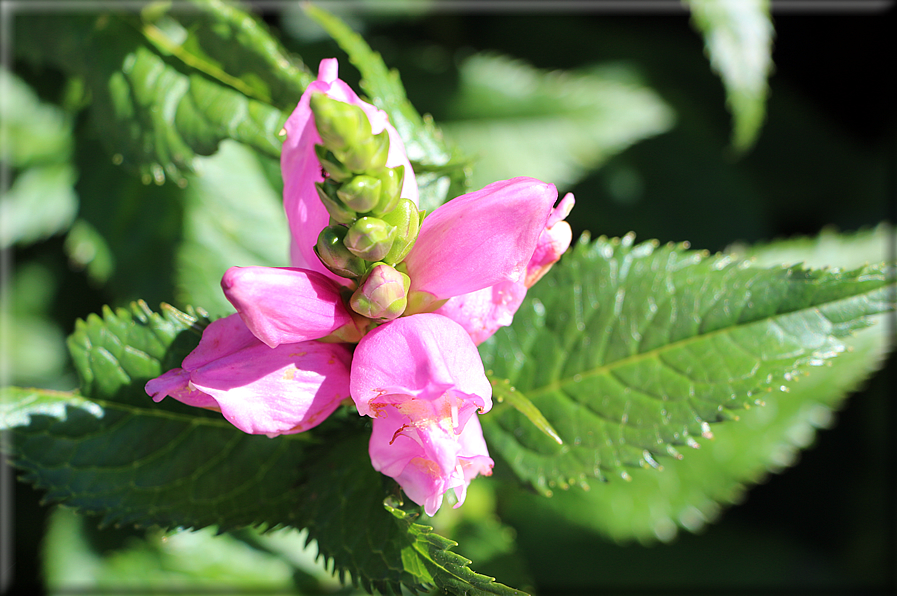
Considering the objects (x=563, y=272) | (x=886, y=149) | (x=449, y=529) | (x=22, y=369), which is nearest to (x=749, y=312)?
(x=563, y=272)

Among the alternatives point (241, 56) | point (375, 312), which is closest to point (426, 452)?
point (375, 312)

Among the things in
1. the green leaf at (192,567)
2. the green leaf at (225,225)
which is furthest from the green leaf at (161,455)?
the green leaf at (192,567)

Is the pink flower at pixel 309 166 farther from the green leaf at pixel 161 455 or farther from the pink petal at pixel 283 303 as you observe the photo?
the green leaf at pixel 161 455

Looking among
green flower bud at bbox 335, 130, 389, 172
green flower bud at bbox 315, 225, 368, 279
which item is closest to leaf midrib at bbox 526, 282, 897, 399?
green flower bud at bbox 315, 225, 368, 279

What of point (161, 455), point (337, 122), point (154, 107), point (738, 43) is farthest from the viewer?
point (738, 43)

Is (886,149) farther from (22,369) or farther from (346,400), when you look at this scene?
(22,369)

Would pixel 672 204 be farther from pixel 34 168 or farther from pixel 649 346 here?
pixel 34 168

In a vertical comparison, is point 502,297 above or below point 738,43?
below

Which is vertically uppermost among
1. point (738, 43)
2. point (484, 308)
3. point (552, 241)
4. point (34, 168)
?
point (738, 43)
